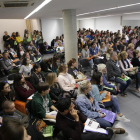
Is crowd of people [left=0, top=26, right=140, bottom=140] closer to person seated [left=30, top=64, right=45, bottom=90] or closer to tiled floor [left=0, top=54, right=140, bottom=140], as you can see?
person seated [left=30, top=64, right=45, bottom=90]

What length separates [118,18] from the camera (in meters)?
14.8

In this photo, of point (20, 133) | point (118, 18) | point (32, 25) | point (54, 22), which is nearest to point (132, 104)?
point (20, 133)

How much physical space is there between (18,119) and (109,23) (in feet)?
51.6

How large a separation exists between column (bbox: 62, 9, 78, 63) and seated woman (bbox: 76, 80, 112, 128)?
3.27 metres

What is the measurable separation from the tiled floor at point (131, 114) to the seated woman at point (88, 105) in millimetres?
456

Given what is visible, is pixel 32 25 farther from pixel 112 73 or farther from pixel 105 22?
pixel 112 73

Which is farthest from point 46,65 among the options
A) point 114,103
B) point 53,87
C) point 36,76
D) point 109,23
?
point 109,23

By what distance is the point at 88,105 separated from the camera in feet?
8.79

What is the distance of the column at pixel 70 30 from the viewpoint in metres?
5.53

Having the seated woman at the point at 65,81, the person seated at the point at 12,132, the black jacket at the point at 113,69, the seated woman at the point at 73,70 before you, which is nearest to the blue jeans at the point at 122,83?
the black jacket at the point at 113,69

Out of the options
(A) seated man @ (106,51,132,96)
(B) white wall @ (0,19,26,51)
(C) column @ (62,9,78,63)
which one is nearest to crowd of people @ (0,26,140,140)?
(A) seated man @ (106,51,132,96)

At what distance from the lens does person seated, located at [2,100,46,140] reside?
2.07m

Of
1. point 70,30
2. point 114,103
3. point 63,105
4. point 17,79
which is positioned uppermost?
point 70,30

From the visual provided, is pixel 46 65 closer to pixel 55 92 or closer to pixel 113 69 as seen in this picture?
pixel 55 92
